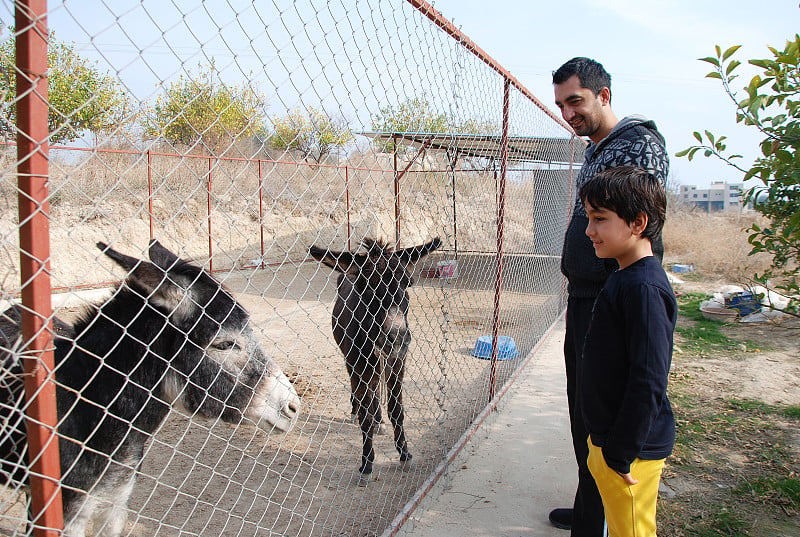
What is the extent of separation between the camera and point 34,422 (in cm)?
112

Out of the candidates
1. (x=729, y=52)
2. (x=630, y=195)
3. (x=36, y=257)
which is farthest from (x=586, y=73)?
(x=36, y=257)

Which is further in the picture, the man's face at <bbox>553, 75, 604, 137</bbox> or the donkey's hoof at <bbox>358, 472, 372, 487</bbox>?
the donkey's hoof at <bbox>358, 472, 372, 487</bbox>

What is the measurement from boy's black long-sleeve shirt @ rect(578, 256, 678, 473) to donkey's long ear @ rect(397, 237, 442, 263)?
184 cm

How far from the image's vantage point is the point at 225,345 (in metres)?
2.27

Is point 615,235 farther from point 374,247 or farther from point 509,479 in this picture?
point 509,479

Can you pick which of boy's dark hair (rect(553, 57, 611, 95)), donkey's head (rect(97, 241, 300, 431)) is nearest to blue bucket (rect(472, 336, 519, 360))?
boy's dark hair (rect(553, 57, 611, 95))

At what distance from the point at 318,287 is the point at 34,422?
11449 millimetres

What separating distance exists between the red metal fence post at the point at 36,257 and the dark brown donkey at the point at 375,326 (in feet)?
7.20

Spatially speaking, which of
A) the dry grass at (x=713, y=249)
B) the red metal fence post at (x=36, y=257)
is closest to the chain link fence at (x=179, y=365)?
the red metal fence post at (x=36, y=257)

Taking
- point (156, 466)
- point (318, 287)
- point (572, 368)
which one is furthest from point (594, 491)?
point (318, 287)

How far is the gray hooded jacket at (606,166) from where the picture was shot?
2.21 m

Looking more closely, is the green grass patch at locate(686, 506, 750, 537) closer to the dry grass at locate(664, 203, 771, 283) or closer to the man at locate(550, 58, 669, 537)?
the man at locate(550, 58, 669, 537)

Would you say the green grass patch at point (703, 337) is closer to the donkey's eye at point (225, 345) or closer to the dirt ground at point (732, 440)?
the dirt ground at point (732, 440)

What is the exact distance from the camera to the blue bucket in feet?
19.6
